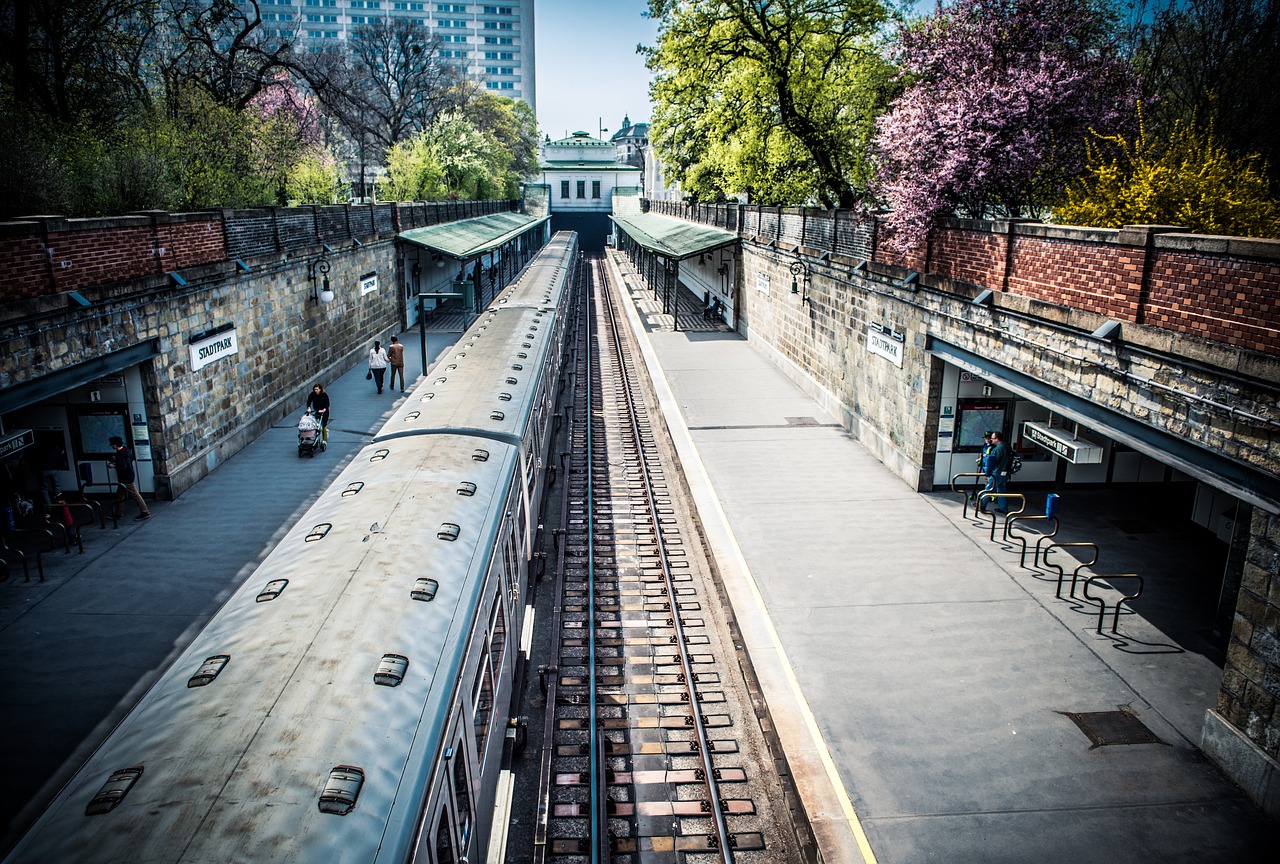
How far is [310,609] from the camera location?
5.32m

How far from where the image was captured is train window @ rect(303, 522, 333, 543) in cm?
658

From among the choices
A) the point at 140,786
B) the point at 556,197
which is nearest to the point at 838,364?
the point at 140,786

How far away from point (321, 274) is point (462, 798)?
18.5 metres

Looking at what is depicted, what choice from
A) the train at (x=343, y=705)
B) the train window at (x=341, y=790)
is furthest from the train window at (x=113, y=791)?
the train window at (x=341, y=790)

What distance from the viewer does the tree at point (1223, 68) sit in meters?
22.2

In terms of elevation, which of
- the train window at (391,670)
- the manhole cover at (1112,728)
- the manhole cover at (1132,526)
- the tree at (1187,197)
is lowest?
the manhole cover at (1112,728)

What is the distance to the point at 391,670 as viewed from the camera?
4785 mm

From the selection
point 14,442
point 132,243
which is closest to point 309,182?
point 132,243

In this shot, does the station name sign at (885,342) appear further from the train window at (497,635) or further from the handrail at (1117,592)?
the train window at (497,635)

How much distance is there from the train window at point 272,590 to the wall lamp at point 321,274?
15.5m

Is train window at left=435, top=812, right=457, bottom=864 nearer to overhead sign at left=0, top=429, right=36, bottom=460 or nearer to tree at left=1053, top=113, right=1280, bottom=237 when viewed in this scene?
overhead sign at left=0, top=429, right=36, bottom=460

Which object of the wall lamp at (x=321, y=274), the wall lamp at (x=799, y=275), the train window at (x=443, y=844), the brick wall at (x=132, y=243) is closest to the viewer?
the train window at (x=443, y=844)

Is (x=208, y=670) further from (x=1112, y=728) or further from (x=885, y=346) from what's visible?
(x=885, y=346)

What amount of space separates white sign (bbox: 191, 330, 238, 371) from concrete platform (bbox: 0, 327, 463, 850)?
212 centimetres
